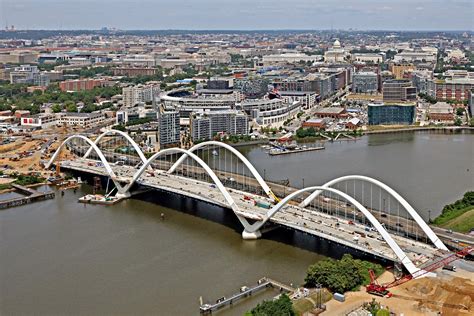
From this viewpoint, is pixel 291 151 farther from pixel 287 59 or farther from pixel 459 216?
pixel 287 59

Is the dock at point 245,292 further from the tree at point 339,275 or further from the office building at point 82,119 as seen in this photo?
the office building at point 82,119

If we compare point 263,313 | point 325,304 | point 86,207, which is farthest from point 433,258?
point 86,207

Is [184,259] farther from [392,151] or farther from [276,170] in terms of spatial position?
[392,151]

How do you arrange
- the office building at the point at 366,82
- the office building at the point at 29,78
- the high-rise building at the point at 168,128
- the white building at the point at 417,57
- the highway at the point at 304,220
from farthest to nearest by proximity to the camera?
the white building at the point at 417,57 → the office building at the point at 29,78 → the office building at the point at 366,82 → the high-rise building at the point at 168,128 → the highway at the point at 304,220

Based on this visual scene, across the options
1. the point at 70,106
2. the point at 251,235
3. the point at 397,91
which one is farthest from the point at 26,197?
the point at 397,91

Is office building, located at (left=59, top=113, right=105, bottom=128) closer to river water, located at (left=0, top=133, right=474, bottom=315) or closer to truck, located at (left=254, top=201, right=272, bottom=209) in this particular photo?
river water, located at (left=0, top=133, right=474, bottom=315)

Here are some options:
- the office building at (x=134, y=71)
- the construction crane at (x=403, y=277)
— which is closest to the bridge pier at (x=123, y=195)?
the construction crane at (x=403, y=277)
